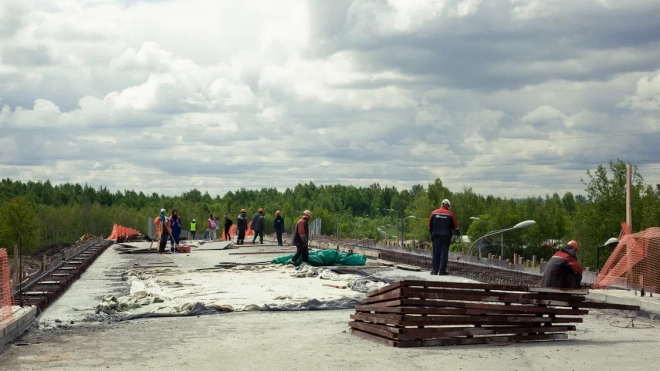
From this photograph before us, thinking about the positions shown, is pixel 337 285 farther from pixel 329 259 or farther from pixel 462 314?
pixel 462 314

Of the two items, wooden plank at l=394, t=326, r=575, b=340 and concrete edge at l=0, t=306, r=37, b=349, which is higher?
wooden plank at l=394, t=326, r=575, b=340

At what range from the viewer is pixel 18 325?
1454 cm

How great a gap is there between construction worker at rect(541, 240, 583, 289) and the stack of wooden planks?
2.60 m

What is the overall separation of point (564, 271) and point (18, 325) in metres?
9.13

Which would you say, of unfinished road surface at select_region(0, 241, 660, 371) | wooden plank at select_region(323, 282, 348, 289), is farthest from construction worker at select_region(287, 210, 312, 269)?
unfinished road surface at select_region(0, 241, 660, 371)

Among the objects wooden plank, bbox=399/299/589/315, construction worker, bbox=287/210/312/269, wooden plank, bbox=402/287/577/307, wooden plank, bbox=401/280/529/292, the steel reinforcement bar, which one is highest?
construction worker, bbox=287/210/312/269

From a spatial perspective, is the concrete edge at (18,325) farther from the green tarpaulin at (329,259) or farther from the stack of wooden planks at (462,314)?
the green tarpaulin at (329,259)

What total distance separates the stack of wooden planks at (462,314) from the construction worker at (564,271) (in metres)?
2.60

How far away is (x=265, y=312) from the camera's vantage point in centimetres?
1744

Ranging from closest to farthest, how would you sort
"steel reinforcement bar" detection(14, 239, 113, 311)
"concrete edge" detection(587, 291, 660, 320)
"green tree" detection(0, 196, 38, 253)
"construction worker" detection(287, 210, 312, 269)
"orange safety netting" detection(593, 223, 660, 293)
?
"concrete edge" detection(587, 291, 660, 320) → "steel reinforcement bar" detection(14, 239, 113, 311) → "orange safety netting" detection(593, 223, 660, 293) → "construction worker" detection(287, 210, 312, 269) → "green tree" detection(0, 196, 38, 253)

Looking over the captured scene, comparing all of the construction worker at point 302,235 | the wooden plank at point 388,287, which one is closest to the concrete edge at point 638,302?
the wooden plank at point 388,287

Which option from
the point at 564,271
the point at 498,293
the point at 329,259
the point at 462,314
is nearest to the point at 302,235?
the point at 329,259

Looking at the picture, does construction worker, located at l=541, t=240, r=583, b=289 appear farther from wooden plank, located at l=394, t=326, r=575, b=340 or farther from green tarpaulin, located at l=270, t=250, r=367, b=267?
green tarpaulin, located at l=270, t=250, r=367, b=267

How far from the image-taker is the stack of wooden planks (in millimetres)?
12516
